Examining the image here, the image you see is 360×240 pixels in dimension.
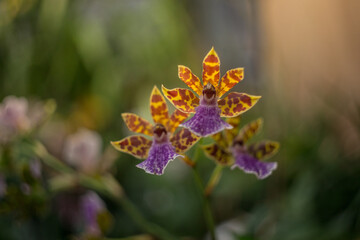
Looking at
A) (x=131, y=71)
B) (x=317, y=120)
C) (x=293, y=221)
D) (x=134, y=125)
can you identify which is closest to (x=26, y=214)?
(x=134, y=125)

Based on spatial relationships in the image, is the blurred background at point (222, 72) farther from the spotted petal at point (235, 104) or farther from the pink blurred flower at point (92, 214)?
the spotted petal at point (235, 104)

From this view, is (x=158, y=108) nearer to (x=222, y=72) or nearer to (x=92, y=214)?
(x=92, y=214)

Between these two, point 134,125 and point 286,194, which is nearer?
point 134,125

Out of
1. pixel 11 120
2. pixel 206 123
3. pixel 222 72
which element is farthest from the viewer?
pixel 222 72

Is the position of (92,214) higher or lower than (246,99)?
lower

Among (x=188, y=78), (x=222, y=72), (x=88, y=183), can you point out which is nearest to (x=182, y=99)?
(x=188, y=78)

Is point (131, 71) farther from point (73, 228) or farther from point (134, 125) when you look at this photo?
point (134, 125)

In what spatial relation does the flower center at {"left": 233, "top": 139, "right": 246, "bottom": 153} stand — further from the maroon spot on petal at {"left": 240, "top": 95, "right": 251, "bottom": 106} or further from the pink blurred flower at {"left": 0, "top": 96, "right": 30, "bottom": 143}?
the pink blurred flower at {"left": 0, "top": 96, "right": 30, "bottom": 143}
